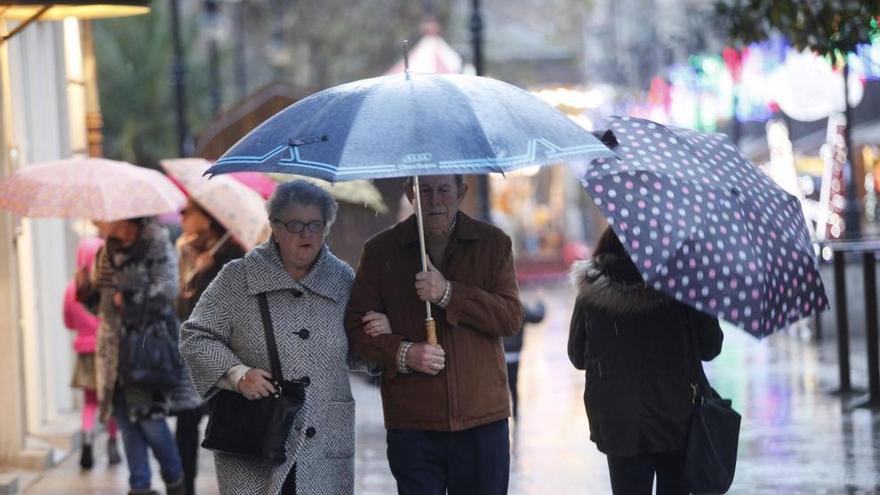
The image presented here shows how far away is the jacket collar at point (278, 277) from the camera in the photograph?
19.7 ft

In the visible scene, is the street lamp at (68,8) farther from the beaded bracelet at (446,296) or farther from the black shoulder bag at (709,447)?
the black shoulder bag at (709,447)

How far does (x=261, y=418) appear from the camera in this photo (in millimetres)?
5852

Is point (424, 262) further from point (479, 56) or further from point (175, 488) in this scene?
point (479, 56)

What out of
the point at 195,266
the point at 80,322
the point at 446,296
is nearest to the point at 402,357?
the point at 446,296

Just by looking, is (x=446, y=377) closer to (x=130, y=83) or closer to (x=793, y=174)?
(x=793, y=174)

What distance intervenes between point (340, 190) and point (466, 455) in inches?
232

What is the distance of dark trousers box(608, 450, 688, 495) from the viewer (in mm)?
6547

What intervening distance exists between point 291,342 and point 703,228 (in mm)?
1500

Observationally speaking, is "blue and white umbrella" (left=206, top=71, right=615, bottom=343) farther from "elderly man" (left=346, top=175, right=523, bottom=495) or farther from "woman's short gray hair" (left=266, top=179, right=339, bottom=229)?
"woman's short gray hair" (left=266, top=179, right=339, bottom=229)

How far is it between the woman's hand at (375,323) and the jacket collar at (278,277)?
0.17m

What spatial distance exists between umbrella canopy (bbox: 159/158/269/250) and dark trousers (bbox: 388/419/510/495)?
9.29 feet

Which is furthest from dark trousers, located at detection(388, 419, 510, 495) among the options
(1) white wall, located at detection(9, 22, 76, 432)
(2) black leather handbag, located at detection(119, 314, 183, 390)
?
(1) white wall, located at detection(9, 22, 76, 432)

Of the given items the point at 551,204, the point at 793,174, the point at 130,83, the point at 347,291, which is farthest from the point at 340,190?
the point at 551,204

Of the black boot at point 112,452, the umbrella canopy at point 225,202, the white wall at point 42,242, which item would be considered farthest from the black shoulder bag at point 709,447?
the white wall at point 42,242
